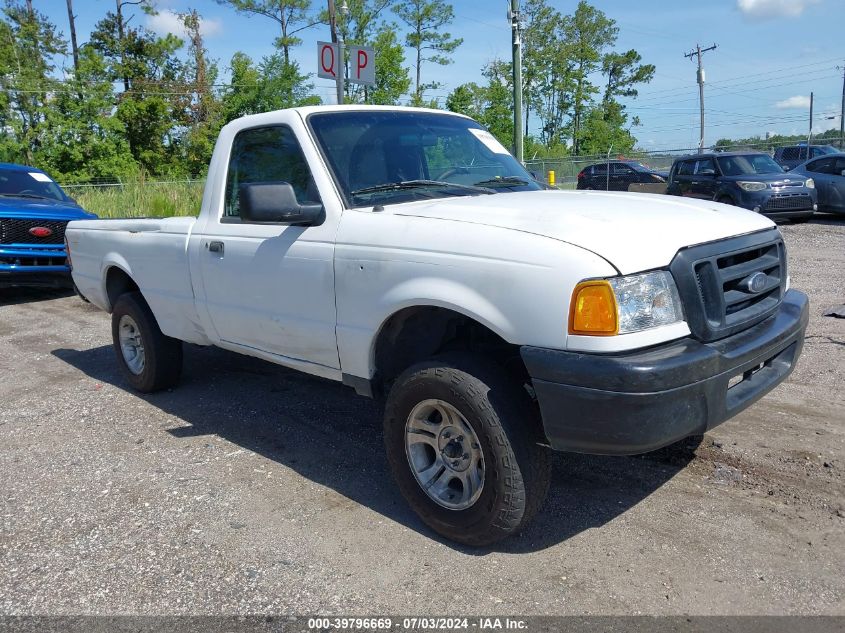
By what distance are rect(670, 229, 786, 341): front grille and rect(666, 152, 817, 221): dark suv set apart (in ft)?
38.6

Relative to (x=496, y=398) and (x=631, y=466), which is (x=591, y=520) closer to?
(x=631, y=466)

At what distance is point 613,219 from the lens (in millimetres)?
3006

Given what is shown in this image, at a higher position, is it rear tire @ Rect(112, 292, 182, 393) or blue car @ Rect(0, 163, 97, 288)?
blue car @ Rect(0, 163, 97, 288)

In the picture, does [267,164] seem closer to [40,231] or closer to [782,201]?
[40,231]

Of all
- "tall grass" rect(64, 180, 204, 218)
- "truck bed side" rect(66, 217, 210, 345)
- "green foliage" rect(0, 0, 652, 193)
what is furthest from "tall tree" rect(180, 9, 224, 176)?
"truck bed side" rect(66, 217, 210, 345)

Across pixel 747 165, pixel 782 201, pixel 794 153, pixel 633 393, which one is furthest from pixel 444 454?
pixel 794 153

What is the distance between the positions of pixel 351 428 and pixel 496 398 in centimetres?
196

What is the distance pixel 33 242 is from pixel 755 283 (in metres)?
9.70

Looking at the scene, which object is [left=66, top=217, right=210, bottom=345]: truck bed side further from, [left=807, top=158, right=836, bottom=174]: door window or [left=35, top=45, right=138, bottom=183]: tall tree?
[left=35, top=45, right=138, bottom=183]: tall tree

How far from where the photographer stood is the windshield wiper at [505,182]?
4145 mm

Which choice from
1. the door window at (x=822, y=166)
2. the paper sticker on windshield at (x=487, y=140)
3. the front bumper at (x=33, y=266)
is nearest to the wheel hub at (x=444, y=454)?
the paper sticker on windshield at (x=487, y=140)

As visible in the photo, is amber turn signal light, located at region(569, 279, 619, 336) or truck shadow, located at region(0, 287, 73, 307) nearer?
amber turn signal light, located at region(569, 279, 619, 336)

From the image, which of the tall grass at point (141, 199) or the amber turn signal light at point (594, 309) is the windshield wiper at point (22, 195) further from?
the amber turn signal light at point (594, 309)

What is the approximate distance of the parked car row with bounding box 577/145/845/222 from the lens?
1425cm
